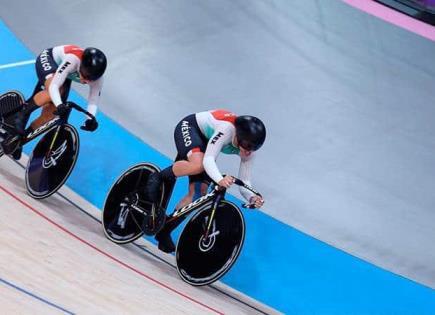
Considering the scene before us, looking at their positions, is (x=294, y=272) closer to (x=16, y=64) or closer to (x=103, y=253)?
(x=103, y=253)

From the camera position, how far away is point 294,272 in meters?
5.66

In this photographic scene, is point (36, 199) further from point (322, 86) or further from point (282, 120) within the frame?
point (322, 86)

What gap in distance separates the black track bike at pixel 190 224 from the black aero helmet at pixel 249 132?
0.80ft

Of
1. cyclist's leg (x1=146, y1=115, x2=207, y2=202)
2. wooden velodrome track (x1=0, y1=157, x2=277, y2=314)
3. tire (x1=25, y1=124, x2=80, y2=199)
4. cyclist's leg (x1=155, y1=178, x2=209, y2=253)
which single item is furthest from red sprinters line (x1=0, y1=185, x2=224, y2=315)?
cyclist's leg (x1=146, y1=115, x2=207, y2=202)

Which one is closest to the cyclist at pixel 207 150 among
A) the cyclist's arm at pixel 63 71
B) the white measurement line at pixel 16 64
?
the cyclist's arm at pixel 63 71

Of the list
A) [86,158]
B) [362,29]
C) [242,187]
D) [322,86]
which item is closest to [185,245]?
[242,187]

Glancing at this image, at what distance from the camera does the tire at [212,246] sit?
4910mm

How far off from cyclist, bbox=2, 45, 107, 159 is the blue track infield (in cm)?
67

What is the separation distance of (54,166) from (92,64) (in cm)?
79

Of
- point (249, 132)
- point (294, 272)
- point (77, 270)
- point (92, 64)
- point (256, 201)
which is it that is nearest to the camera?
→ point (77, 270)

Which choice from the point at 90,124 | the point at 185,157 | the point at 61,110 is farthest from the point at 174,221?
the point at 61,110

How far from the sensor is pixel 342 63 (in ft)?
29.3

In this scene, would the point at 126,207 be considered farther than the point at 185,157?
Yes

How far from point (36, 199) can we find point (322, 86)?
3864 mm
